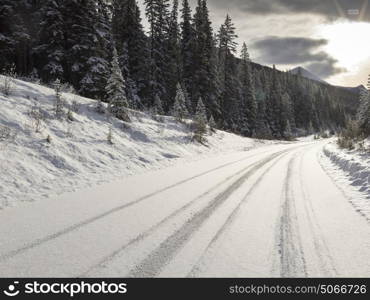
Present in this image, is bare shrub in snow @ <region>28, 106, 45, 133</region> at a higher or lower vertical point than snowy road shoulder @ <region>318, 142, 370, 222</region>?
higher

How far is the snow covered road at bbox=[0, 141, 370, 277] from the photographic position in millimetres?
3273

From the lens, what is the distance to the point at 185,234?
4262 mm

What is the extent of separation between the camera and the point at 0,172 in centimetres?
642

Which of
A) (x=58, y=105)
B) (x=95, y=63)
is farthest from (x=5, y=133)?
(x=95, y=63)

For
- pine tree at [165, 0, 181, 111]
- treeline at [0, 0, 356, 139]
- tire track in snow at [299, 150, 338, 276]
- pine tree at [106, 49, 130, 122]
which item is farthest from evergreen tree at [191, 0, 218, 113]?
tire track in snow at [299, 150, 338, 276]

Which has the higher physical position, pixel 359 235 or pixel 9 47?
pixel 9 47

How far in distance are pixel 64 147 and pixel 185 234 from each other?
6331 mm

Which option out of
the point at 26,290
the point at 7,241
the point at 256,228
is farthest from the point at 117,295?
the point at 256,228

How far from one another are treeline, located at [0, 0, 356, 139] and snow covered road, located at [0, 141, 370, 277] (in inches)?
402

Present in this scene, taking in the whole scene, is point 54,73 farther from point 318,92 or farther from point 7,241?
point 318,92

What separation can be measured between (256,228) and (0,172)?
18.5 ft

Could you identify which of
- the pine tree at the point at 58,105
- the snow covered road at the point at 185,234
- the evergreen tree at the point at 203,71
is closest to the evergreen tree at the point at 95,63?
the pine tree at the point at 58,105

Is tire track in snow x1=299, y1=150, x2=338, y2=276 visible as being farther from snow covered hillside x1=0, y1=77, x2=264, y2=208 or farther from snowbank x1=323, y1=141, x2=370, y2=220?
snow covered hillside x1=0, y1=77, x2=264, y2=208
